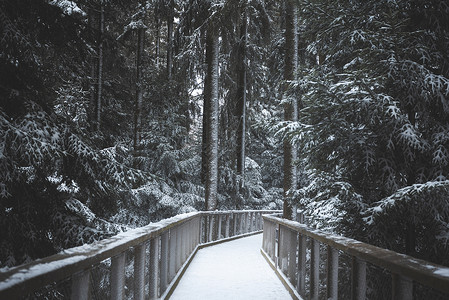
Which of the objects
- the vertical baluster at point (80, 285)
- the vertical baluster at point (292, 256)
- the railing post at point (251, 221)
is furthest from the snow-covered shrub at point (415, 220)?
the railing post at point (251, 221)

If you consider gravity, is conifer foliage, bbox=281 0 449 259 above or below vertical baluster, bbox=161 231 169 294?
above

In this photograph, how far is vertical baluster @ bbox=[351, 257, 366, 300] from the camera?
3.36 meters

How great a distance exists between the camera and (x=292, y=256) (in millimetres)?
6438

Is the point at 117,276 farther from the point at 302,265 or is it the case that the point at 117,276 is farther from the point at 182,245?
the point at 182,245

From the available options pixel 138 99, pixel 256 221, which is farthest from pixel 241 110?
pixel 138 99

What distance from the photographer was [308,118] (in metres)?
6.96

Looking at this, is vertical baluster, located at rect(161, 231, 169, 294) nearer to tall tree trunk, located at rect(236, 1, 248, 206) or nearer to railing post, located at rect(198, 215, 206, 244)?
railing post, located at rect(198, 215, 206, 244)

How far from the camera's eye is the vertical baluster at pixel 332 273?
4113 millimetres

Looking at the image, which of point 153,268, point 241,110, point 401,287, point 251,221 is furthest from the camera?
point 241,110

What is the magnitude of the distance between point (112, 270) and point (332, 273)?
2358 mm

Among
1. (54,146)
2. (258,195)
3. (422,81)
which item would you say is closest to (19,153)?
(54,146)

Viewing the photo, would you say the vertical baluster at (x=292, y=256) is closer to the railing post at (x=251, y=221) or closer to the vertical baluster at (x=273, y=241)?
the vertical baluster at (x=273, y=241)

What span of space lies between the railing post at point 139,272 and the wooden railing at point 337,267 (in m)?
2.05

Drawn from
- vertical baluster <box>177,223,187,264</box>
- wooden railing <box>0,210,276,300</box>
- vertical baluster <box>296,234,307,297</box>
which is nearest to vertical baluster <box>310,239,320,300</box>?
vertical baluster <box>296,234,307,297</box>
